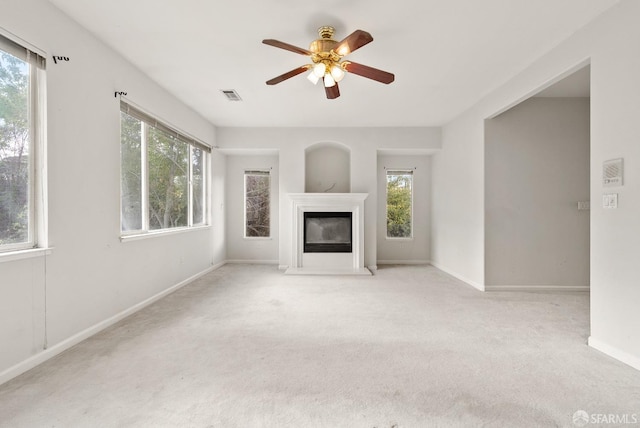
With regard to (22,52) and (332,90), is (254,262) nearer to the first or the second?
(332,90)

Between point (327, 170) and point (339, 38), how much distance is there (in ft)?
11.0

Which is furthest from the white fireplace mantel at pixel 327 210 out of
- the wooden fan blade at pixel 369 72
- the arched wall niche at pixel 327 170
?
the wooden fan blade at pixel 369 72

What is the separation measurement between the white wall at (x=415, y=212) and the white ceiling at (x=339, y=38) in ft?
6.57

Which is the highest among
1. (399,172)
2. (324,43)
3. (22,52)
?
(324,43)

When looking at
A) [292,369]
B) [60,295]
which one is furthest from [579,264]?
[60,295]

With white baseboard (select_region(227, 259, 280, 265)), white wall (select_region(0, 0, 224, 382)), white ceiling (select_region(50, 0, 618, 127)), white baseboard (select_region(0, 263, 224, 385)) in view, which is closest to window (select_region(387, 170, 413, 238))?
white ceiling (select_region(50, 0, 618, 127))

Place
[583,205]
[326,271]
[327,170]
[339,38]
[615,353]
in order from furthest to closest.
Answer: [327,170] < [326,271] < [583,205] < [339,38] < [615,353]

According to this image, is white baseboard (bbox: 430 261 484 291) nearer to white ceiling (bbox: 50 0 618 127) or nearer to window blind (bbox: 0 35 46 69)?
white ceiling (bbox: 50 0 618 127)

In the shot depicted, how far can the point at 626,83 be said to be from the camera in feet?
6.79

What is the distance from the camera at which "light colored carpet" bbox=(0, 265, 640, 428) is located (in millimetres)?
1536

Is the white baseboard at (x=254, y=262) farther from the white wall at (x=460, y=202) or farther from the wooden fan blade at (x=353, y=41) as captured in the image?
the wooden fan blade at (x=353, y=41)

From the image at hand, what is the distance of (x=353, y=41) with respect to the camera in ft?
7.31

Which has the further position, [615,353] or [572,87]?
[572,87]

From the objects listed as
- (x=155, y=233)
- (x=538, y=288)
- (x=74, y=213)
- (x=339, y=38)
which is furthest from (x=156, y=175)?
(x=538, y=288)
